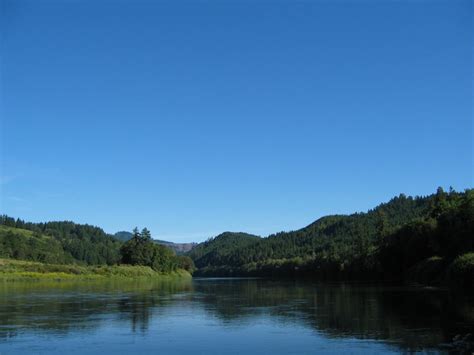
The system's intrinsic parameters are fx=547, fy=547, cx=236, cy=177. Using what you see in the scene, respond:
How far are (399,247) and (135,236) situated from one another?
304ft

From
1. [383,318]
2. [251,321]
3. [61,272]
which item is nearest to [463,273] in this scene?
[383,318]

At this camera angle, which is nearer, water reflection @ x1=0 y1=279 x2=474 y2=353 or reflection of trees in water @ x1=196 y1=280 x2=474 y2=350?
reflection of trees in water @ x1=196 y1=280 x2=474 y2=350

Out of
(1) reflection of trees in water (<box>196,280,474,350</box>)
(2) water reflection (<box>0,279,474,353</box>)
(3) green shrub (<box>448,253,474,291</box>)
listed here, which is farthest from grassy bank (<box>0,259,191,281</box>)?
(3) green shrub (<box>448,253,474,291</box>)

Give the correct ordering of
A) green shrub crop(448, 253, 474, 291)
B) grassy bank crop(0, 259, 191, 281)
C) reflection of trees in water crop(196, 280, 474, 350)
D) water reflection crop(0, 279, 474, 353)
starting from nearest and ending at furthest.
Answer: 1. reflection of trees in water crop(196, 280, 474, 350)
2. water reflection crop(0, 279, 474, 353)
3. green shrub crop(448, 253, 474, 291)
4. grassy bank crop(0, 259, 191, 281)

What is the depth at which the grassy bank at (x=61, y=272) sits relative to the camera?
117625mm

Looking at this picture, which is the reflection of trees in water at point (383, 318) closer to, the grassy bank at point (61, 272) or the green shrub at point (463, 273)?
the green shrub at point (463, 273)

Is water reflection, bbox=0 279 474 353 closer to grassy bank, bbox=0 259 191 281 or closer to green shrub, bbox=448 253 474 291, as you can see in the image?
green shrub, bbox=448 253 474 291

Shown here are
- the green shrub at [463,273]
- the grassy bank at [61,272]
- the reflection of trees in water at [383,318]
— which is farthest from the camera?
the grassy bank at [61,272]

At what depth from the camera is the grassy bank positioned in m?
118

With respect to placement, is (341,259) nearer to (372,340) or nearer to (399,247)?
(399,247)

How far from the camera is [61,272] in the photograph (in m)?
132

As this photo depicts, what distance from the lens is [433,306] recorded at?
44750 mm

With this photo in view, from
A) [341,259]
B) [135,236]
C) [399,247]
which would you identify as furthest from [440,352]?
[135,236]

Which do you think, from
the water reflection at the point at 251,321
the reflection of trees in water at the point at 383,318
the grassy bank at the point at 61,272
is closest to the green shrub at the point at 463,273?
the reflection of trees in water at the point at 383,318
